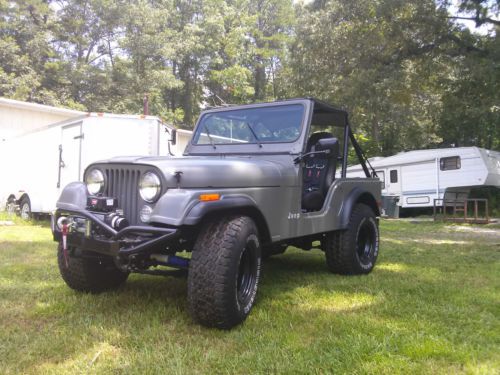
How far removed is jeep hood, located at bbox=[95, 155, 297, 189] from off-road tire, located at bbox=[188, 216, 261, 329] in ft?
0.95

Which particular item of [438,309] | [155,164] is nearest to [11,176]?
[155,164]

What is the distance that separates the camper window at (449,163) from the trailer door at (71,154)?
12553 mm

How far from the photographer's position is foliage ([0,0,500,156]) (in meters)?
13.9

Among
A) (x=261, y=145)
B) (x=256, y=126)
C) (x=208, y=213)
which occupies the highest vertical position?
(x=256, y=126)

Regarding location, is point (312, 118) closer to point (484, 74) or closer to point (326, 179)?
point (326, 179)

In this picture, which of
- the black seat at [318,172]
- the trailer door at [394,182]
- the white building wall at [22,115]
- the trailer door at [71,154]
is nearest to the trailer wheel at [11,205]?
the white building wall at [22,115]

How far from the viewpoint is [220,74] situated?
31.4m

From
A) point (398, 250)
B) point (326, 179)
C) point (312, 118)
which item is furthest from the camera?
point (398, 250)

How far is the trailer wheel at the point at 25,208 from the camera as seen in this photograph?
11.3 metres

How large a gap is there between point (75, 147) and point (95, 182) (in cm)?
702

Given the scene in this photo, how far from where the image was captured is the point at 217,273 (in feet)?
9.48

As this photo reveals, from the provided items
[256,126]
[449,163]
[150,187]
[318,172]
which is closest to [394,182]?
[449,163]

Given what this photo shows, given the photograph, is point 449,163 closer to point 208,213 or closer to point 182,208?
point 208,213

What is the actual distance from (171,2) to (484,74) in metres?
25.8
